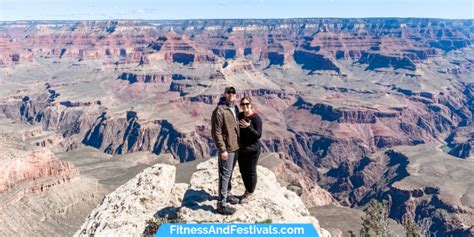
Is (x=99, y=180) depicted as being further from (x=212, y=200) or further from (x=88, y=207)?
(x=212, y=200)

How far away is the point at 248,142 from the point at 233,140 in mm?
1046

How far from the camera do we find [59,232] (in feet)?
258

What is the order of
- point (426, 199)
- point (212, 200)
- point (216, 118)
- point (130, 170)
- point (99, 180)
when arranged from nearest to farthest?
point (216, 118), point (212, 200), point (99, 180), point (130, 170), point (426, 199)

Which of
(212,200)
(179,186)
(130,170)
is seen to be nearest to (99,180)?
(130,170)

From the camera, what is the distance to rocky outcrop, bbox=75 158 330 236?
18.1 meters

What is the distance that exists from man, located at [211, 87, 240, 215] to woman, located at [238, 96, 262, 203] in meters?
0.39

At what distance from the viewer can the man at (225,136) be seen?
691 inches

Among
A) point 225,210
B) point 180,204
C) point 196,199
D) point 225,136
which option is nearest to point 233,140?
point 225,136

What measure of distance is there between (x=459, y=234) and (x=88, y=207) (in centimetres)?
8421

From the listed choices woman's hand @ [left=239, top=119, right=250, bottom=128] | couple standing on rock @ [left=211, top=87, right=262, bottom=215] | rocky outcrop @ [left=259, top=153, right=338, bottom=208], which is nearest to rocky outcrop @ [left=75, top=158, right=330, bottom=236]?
couple standing on rock @ [left=211, top=87, right=262, bottom=215]

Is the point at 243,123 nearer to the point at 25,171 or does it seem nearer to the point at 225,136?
the point at 225,136

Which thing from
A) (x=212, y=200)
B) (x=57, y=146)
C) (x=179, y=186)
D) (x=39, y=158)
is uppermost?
(x=212, y=200)

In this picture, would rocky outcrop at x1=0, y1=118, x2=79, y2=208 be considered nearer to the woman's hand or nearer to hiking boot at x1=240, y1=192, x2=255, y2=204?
hiking boot at x1=240, y1=192, x2=255, y2=204

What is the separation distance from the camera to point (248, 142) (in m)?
19.0
